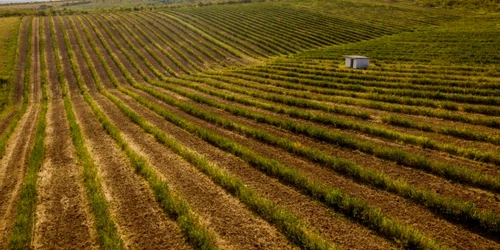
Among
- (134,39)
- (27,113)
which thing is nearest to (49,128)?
→ (27,113)

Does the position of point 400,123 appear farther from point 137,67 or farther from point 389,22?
point 389,22

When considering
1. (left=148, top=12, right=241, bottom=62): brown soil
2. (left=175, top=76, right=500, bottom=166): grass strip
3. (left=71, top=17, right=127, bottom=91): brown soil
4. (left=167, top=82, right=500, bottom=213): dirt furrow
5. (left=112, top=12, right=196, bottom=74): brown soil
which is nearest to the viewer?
(left=167, top=82, right=500, bottom=213): dirt furrow

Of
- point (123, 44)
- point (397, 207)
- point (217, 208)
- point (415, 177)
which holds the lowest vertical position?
point (217, 208)

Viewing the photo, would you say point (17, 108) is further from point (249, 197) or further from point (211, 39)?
point (211, 39)

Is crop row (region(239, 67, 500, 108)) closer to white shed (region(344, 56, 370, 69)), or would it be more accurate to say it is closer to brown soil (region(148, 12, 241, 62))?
white shed (region(344, 56, 370, 69))

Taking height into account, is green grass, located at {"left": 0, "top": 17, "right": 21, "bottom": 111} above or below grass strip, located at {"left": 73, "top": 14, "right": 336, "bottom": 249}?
above

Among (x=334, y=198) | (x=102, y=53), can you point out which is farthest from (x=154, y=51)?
(x=334, y=198)

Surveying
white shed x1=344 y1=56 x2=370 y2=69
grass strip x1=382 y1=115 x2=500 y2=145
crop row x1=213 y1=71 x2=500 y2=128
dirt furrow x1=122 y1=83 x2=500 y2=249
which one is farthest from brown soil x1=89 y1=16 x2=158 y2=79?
dirt furrow x1=122 y1=83 x2=500 y2=249
